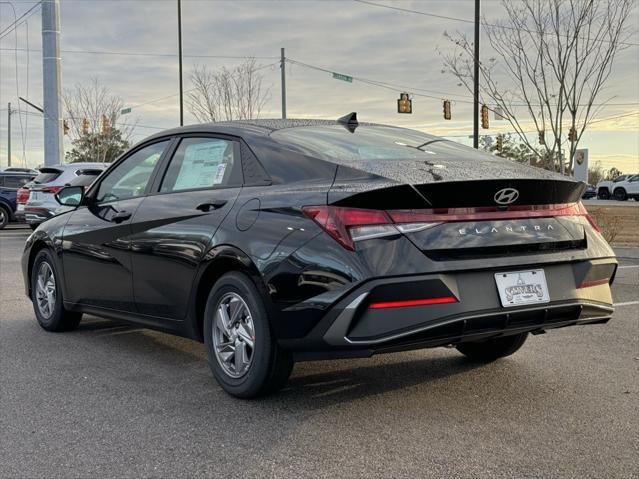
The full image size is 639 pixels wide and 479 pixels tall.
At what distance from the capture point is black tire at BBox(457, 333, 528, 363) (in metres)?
5.00

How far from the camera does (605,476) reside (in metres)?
3.17

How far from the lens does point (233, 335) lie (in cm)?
427

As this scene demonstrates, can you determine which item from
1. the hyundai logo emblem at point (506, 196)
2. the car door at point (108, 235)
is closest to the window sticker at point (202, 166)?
the car door at point (108, 235)

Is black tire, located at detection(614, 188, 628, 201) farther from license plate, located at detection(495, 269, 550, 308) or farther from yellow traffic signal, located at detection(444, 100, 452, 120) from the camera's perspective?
license plate, located at detection(495, 269, 550, 308)

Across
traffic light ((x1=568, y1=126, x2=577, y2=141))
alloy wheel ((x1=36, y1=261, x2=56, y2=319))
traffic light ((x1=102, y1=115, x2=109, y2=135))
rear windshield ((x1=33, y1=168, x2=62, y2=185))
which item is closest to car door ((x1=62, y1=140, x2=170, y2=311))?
alloy wheel ((x1=36, y1=261, x2=56, y2=319))

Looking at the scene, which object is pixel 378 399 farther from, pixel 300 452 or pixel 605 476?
pixel 605 476

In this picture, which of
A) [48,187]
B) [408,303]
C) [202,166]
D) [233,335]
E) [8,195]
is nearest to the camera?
[408,303]

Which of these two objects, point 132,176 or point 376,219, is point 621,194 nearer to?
point 132,176

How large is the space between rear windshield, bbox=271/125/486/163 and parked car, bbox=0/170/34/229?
1874cm

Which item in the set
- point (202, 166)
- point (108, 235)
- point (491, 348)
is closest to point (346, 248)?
point (202, 166)

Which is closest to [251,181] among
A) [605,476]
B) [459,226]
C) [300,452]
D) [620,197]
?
[459,226]

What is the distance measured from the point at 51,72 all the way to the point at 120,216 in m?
24.7

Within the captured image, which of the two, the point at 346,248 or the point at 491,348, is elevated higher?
the point at 346,248

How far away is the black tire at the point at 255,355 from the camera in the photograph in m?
4.00
